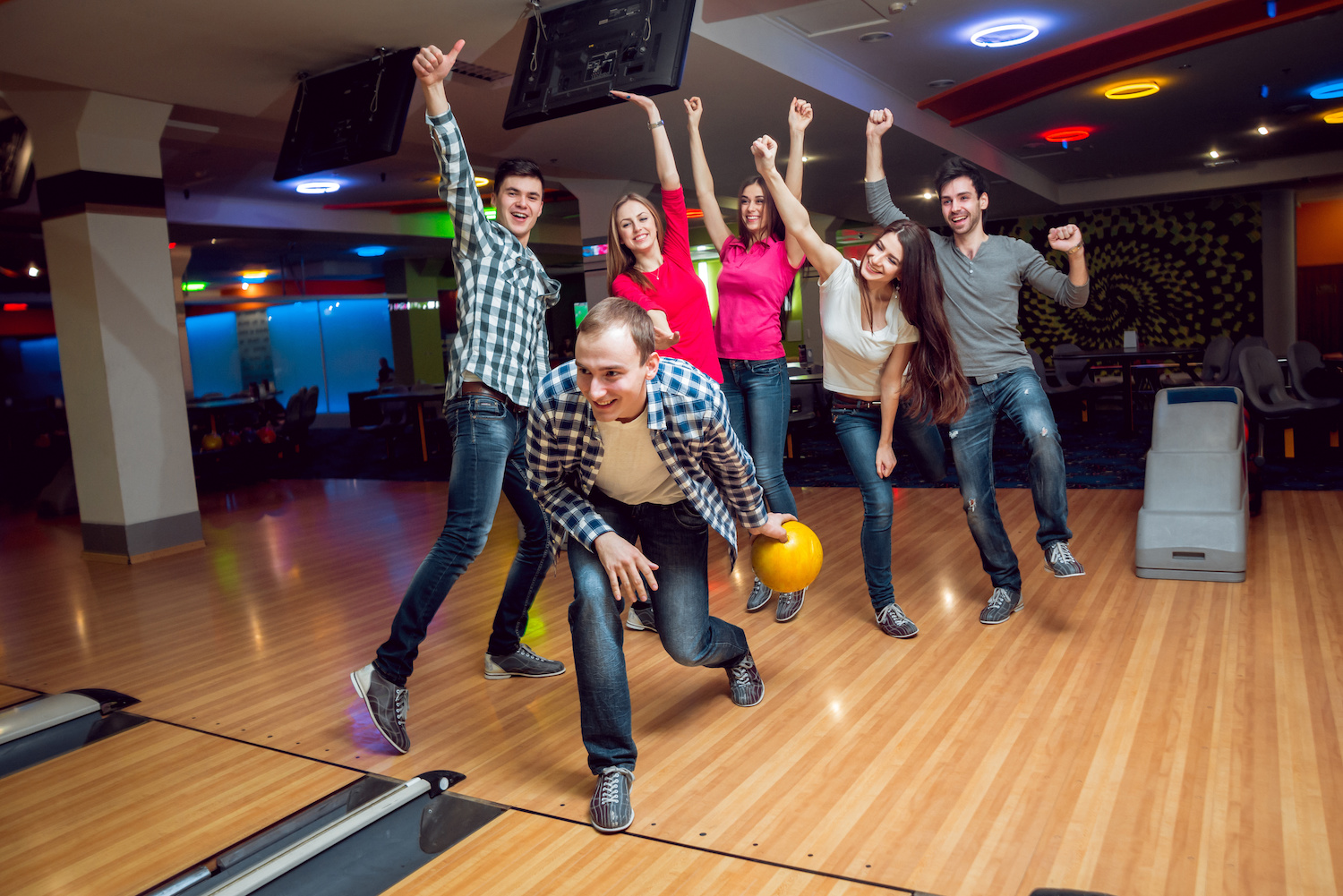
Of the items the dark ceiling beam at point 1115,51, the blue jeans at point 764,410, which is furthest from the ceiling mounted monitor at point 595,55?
the dark ceiling beam at point 1115,51

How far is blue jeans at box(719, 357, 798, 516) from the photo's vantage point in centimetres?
336

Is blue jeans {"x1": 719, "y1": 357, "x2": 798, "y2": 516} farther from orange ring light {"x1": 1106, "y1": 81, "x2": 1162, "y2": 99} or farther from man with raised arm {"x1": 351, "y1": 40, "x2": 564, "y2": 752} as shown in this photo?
orange ring light {"x1": 1106, "y1": 81, "x2": 1162, "y2": 99}

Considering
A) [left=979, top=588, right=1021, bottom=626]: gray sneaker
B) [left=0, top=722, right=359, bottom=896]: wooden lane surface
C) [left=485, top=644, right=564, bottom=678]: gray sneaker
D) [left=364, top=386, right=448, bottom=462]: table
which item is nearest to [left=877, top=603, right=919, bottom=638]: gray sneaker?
[left=979, top=588, right=1021, bottom=626]: gray sneaker

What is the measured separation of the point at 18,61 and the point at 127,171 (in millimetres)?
863

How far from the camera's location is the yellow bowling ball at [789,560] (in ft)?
7.55

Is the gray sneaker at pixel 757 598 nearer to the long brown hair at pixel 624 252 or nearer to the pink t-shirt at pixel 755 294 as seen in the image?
the pink t-shirt at pixel 755 294

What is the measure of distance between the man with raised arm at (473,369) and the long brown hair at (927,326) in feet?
3.65

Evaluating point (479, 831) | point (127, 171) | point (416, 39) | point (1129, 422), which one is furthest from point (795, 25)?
point (479, 831)

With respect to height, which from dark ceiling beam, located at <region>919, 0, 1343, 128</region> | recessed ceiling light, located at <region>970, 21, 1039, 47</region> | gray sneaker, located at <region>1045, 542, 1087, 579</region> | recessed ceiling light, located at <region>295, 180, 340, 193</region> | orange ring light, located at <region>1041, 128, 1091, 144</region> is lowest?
gray sneaker, located at <region>1045, 542, 1087, 579</region>

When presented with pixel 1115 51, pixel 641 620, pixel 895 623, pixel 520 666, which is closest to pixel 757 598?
pixel 641 620

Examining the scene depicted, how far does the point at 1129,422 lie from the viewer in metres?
8.66

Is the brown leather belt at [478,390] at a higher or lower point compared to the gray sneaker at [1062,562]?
higher

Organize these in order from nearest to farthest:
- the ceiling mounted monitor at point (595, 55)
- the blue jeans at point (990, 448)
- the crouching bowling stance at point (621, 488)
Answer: the crouching bowling stance at point (621, 488) → the blue jeans at point (990, 448) → the ceiling mounted monitor at point (595, 55)

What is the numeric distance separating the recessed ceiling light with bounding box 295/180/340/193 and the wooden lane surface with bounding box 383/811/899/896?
9.56 metres
